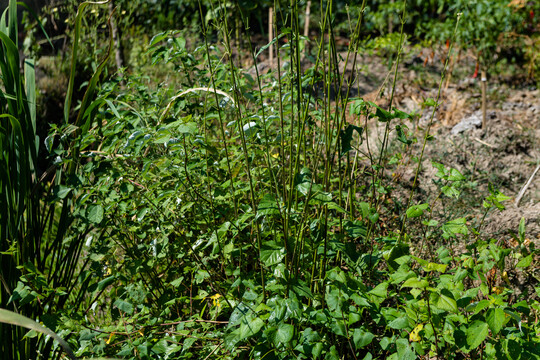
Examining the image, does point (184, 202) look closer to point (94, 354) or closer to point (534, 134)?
point (94, 354)

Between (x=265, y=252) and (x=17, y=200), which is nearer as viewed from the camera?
(x=265, y=252)

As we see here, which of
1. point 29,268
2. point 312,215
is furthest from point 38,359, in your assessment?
point 312,215

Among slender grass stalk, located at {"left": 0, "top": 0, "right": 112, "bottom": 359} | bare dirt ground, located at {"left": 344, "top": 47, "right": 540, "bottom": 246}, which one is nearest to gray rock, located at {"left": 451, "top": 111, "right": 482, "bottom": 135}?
bare dirt ground, located at {"left": 344, "top": 47, "right": 540, "bottom": 246}

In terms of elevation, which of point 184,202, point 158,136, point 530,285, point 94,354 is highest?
point 158,136

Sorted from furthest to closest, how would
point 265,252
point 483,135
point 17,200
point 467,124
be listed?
point 467,124 → point 483,135 → point 17,200 → point 265,252

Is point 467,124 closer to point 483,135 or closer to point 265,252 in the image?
point 483,135

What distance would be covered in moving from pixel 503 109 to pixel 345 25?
2.43 m

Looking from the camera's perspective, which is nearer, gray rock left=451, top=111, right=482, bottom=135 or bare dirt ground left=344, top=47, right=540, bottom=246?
bare dirt ground left=344, top=47, right=540, bottom=246

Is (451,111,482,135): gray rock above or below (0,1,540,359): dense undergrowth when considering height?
below

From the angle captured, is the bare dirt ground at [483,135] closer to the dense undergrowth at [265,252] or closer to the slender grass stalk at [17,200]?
the dense undergrowth at [265,252]

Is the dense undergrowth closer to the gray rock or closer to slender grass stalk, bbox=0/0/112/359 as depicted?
slender grass stalk, bbox=0/0/112/359

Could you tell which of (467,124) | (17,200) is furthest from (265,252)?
(467,124)

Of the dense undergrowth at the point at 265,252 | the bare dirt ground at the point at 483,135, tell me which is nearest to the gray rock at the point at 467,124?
the bare dirt ground at the point at 483,135

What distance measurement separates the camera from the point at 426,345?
1.62 metres
